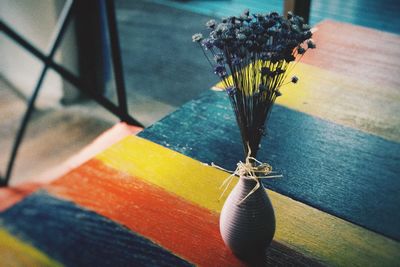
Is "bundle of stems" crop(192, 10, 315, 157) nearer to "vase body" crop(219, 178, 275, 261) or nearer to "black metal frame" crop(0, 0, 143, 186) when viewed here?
"vase body" crop(219, 178, 275, 261)

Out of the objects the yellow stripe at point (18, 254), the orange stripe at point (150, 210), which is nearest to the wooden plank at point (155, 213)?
the orange stripe at point (150, 210)

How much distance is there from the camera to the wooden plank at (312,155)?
0.94 m

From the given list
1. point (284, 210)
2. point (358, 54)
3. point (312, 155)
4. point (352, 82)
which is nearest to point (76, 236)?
point (284, 210)

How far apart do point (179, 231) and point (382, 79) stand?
958 mm

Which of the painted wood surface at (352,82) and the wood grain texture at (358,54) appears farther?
the wood grain texture at (358,54)

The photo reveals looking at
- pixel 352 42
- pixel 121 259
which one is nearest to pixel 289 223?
pixel 121 259

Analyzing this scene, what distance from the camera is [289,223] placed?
884mm

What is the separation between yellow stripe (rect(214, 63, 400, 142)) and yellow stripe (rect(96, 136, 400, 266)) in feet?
1.21

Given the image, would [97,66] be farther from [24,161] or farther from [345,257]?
[345,257]

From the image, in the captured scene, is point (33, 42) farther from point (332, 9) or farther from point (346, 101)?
point (332, 9)

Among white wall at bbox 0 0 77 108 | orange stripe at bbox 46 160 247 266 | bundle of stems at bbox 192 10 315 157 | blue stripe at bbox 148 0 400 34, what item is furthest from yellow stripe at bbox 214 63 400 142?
blue stripe at bbox 148 0 400 34

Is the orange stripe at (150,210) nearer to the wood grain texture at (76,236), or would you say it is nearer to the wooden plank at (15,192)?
the wood grain texture at (76,236)

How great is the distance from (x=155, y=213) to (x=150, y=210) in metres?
0.01

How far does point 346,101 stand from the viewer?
4.35ft
